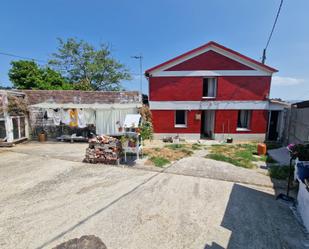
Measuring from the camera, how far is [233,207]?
433cm

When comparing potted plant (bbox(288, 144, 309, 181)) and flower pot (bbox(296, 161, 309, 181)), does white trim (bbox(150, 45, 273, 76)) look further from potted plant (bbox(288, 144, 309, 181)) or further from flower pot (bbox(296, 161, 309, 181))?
flower pot (bbox(296, 161, 309, 181))

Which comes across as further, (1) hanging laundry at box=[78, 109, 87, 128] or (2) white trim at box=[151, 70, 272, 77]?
(2) white trim at box=[151, 70, 272, 77]

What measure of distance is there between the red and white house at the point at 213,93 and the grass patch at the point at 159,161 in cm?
494

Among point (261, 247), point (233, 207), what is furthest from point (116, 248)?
point (233, 207)

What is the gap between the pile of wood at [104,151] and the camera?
746cm

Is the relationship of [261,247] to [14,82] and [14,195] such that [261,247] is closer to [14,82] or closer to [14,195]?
[14,195]

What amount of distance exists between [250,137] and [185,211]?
11131mm

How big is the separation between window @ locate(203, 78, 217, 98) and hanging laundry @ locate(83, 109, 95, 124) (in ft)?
27.7

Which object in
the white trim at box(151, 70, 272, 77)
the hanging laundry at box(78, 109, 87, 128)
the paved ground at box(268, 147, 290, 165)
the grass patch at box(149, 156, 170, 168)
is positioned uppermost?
the white trim at box(151, 70, 272, 77)

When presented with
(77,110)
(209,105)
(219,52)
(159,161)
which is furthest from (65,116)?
(219,52)

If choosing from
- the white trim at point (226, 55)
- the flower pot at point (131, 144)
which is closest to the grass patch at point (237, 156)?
the flower pot at point (131, 144)

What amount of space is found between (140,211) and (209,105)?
34.1ft

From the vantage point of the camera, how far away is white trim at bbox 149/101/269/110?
492 inches

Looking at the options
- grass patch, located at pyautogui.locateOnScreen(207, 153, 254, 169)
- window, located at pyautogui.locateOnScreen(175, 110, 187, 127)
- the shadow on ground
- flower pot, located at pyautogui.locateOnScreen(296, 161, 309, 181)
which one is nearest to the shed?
window, located at pyautogui.locateOnScreen(175, 110, 187, 127)
